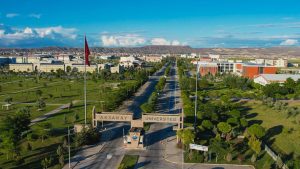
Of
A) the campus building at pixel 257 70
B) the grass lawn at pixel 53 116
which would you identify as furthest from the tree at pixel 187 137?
the campus building at pixel 257 70

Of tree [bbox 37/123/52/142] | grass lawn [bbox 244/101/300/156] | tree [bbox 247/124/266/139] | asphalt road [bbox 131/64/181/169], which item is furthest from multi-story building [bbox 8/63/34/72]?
tree [bbox 247/124/266/139]

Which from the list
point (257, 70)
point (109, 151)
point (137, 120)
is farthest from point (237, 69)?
Result: point (109, 151)

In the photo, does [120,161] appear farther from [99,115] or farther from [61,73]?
[61,73]

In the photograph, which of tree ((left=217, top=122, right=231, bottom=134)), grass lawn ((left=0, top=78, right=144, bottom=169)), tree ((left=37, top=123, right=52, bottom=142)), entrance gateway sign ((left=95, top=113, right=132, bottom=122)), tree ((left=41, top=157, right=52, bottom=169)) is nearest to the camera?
tree ((left=41, top=157, right=52, bottom=169))

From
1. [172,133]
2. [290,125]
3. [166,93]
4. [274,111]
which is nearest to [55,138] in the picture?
[172,133]

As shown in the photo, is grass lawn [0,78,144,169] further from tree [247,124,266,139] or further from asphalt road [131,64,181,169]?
tree [247,124,266,139]
